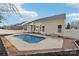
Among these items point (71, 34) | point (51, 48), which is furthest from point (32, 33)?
point (71, 34)

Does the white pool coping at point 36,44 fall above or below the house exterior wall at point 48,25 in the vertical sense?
below

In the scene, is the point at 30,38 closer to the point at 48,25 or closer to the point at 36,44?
the point at 36,44

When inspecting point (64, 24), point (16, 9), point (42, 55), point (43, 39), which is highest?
point (16, 9)

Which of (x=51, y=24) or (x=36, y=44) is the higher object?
(x=51, y=24)

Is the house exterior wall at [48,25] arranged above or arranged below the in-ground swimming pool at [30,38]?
above

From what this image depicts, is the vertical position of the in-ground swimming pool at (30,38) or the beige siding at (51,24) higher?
the beige siding at (51,24)

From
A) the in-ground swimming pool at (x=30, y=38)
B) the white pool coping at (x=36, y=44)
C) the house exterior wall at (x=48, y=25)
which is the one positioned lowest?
the white pool coping at (x=36, y=44)

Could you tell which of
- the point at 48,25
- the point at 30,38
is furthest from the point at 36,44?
the point at 48,25

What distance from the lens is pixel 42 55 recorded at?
2410 mm

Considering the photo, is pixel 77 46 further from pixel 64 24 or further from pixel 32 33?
pixel 32 33

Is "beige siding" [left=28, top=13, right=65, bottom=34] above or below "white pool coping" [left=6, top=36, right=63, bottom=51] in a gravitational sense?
above

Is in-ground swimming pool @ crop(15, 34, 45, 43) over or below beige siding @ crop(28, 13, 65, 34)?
below

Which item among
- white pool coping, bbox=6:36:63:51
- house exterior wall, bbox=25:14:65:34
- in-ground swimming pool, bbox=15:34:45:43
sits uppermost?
house exterior wall, bbox=25:14:65:34

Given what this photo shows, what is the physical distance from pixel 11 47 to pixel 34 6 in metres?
0.49
